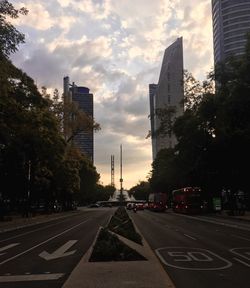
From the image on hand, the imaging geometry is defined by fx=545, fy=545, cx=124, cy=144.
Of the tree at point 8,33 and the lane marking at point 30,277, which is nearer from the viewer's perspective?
the lane marking at point 30,277

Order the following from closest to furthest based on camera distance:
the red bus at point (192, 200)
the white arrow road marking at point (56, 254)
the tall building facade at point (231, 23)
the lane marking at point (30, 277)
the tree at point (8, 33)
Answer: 1. the lane marking at point (30, 277)
2. the white arrow road marking at point (56, 254)
3. the tree at point (8, 33)
4. the tall building facade at point (231, 23)
5. the red bus at point (192, 200)

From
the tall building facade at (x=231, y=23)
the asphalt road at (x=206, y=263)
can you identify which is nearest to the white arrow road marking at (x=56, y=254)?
the asphalt road at (x=206, y=263)

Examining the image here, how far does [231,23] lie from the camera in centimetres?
6969

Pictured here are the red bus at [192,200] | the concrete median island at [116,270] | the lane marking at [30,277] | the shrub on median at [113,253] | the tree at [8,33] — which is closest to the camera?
the concrete median island at [116,270]

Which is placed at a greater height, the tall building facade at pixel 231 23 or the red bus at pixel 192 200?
the tall building facade at pixel 231 23

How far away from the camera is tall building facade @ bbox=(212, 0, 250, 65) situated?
6875cm

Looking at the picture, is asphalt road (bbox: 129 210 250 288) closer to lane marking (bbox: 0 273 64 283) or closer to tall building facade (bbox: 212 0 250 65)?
lane marking (bbox: 0 273 64 283)

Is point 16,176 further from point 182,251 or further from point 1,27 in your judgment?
point 182,251

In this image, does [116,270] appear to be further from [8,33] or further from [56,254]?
[8,33]

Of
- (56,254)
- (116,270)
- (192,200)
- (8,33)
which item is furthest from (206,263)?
(192,200)

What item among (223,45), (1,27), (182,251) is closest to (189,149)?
(223,45)

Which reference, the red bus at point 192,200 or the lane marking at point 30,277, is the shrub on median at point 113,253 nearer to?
the lane marking at point 30,277

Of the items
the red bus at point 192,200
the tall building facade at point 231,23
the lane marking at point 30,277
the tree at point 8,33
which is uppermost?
the tall building facade at point 231,23

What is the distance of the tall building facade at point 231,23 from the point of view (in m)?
68.8
